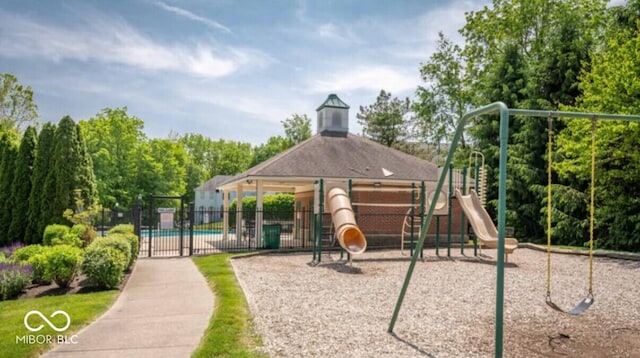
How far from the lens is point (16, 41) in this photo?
46.8 ft

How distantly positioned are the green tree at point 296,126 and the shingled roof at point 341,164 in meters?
35.7

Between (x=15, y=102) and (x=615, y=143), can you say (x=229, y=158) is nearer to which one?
(x=15, y=102)

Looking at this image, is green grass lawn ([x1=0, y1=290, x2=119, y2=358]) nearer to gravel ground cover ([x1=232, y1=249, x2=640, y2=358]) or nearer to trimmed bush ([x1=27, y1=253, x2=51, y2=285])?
trimmed bush ([x1=27, y1=253, x2=51, y2=285])

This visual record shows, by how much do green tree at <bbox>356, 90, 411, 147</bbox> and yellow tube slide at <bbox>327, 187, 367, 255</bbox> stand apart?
33.9 metres

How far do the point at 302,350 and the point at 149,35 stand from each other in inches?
407

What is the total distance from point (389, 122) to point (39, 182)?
36111 millimetres

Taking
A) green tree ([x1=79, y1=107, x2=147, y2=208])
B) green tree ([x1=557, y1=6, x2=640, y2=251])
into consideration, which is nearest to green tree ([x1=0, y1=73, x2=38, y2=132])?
green tree ([x1=79, y1=107, x2=147, y2=208])

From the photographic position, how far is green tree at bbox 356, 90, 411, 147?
47.9 metres

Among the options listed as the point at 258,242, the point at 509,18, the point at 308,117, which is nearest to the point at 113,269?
the point at 258,242

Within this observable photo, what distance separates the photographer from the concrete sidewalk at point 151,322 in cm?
540

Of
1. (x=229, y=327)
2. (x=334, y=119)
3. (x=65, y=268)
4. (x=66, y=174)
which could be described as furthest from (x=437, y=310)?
(x=334, y=119)

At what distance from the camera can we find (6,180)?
1798 centimetres

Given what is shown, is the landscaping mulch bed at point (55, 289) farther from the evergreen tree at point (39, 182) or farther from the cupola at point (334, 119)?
the cupola at point (334, 119)

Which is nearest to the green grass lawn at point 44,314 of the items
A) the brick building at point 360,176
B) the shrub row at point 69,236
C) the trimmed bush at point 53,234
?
the shrub row at point 69,236
